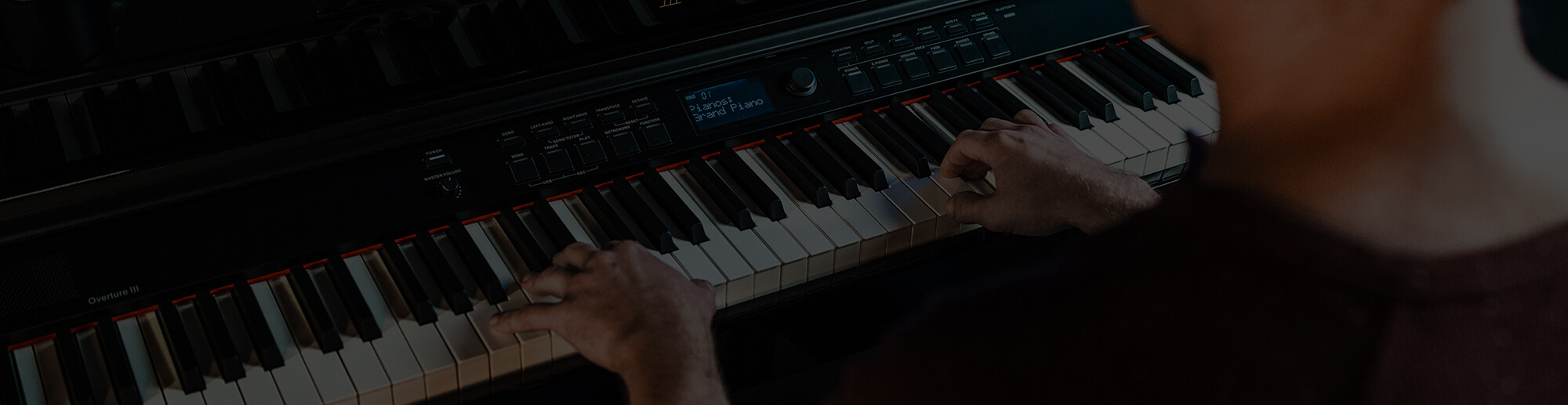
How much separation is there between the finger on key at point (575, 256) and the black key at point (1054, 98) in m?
0.75

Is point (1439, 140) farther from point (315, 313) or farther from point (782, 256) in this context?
point (315, 313)

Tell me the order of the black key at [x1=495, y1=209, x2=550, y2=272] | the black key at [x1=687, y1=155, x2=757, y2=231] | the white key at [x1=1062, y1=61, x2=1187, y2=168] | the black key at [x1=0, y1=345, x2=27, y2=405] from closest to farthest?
the black key at [x1=0, y1=345, x2=27, y2=405] < the black key at [x1=495, y1=209, x2=550, y2=272] < the black key at [x1=687, y1=155, x2=757, y2=231] < the white key at [x1=1062, y1=61, x2=1187, y2=168]

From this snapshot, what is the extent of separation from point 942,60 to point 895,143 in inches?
8.0

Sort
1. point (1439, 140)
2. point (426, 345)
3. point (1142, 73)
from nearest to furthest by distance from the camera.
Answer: point (1439, 140) < point (426, 345) < point (1142, 73)

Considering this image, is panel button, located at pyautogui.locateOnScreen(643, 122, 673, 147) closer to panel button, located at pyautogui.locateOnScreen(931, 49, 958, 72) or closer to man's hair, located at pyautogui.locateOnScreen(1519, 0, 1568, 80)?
panel button, located at pyautogui.locateOnScreen(931, 49, 958, 72)

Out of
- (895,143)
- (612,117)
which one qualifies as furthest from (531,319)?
(895,143)

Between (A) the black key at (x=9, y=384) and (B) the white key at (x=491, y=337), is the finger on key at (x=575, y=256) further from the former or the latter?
(A) the black key at (x=9, y=384)

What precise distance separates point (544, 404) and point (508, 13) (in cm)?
87

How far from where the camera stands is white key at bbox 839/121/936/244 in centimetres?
150

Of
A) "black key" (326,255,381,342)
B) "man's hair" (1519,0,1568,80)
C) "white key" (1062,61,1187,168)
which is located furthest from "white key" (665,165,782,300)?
"man's hair" (1519,0,1568,80)

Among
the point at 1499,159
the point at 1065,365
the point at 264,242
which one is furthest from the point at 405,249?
the point at 1499,159

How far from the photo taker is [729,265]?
4.60ft

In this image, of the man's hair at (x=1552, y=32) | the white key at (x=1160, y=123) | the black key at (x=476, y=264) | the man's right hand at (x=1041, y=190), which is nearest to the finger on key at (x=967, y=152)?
the man's right hand at (x=1041, y=190)

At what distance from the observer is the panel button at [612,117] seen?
1521 mm
